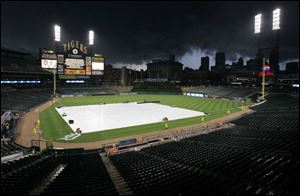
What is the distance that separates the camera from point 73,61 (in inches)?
2539

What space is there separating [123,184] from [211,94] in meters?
71.5

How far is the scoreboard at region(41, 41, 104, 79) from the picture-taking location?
2344 inches

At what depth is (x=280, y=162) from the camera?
10.6 meters

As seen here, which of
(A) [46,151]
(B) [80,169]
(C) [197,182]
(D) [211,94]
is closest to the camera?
(C) [197,182]

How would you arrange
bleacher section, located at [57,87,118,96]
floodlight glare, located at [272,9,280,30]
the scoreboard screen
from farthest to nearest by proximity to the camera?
bleacher section, located at [57,87,118,96], the scoreboard screen, floodlight glare, located at [272,9,280,30]

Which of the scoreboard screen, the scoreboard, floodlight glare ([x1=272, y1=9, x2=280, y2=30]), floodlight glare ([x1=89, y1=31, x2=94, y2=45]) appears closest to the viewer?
floodlight glare ([x1=272, y1=9, x2=280, y2=30])

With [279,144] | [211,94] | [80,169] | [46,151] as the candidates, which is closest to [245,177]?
[279,144]

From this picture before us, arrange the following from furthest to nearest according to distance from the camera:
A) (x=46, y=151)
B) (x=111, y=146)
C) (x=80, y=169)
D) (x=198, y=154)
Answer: (x=111, y=146) → (x=46, y=151) → (x=198, y=154) → (x=80, y=169)

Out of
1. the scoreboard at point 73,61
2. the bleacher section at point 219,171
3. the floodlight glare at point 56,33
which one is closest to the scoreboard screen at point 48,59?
the scoreboard at point 73,61

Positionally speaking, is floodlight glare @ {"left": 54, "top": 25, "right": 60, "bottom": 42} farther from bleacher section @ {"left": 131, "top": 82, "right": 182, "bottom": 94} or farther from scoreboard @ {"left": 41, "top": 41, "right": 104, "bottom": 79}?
bleacher section @ {"left": 131, "top": 82, "right": 182, "bottom": 94}

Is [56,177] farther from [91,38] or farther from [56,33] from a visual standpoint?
[91,38]

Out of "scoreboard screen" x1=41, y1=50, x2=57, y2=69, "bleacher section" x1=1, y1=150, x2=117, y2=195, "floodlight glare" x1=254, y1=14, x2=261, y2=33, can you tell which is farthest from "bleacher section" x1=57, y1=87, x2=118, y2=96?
"bleacher section" x1=1, y1=150, x2=117, y2=195

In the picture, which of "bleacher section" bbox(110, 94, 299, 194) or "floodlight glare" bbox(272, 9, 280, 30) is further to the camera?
"floodlight glare" bbox(272, 9, 280, 30)

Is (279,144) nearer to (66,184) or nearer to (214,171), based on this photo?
(214,171)
